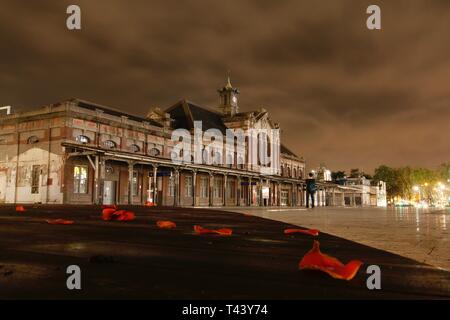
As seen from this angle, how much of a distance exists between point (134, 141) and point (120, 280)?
32162 mm

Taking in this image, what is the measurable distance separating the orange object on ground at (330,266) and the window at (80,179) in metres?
27.6

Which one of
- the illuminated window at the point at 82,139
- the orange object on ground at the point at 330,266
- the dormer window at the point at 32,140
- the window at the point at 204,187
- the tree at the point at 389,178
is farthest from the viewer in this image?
the tree at the point at 389,178

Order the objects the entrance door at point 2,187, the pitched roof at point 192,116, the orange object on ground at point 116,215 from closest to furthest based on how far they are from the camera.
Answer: the orange object on ground at point 116,215
the entrance door at point 2,187
the pitched roof at point 192,116

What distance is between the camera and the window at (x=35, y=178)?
2862cm

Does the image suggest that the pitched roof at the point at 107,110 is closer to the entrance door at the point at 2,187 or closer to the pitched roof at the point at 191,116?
the pitched roof at the point at 191,116

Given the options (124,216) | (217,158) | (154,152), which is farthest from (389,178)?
(124,216)

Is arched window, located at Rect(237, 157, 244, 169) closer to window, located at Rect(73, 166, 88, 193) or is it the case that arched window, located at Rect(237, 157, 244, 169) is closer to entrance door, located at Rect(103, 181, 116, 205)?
entrance door, located at Rect(103, 181, 116, 205)

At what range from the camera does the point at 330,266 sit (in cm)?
301

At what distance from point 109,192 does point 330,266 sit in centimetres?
2980

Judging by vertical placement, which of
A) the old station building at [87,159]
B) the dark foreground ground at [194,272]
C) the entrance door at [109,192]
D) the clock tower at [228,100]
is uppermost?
the clock tower at [228,100]

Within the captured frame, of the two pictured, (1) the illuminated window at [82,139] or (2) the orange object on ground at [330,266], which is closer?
(2) the orange object on ground at [330,266]

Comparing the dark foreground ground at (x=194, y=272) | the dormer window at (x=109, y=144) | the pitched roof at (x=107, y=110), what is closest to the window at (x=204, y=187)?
the pitched roof at (x=107, y=110)

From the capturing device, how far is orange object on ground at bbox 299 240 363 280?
2.79 metres

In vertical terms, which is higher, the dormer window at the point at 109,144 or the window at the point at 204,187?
the dormer window at the point at 109,144
